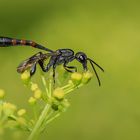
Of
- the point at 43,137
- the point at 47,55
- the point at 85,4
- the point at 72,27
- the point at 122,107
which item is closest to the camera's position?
the point at 47,55

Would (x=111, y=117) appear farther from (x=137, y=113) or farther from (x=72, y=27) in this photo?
(x=72, y=27)

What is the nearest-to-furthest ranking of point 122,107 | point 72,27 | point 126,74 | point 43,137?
point 43,137 → point 122,107 → point 126,74 → point 72,27

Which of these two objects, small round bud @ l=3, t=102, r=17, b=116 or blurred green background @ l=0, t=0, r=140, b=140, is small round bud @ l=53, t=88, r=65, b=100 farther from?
blurred green background @ l=0, t=0, r=140, b=140

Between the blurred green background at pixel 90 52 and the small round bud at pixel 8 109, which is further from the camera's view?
the blurred green background at pixel 90 52

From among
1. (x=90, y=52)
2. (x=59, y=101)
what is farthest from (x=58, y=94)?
(x=90, y=52)

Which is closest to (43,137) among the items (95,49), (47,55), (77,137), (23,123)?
Result: (77,137)

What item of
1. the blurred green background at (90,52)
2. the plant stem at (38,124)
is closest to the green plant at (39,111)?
the plant stem at (38,124)

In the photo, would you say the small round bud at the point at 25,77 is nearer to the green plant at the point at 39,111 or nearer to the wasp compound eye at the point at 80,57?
the green plant at the point at 39,111

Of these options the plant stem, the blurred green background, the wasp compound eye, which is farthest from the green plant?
the blurred green background
